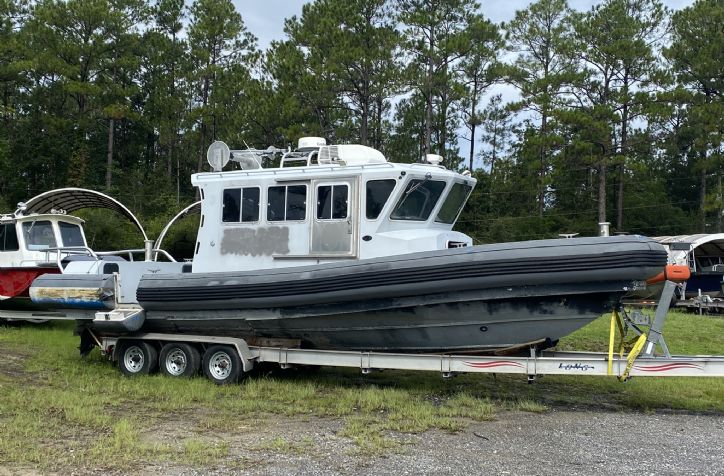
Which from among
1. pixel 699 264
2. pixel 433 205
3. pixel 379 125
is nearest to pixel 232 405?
pixel 433 205

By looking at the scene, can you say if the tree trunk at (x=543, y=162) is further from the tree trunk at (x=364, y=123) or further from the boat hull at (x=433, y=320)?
the boat hull at (x=433, y=320)

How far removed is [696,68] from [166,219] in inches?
988

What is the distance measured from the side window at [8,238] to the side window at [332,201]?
328 inches

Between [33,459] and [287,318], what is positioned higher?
[287,318]

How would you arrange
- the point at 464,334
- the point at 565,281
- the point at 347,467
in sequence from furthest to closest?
the point at 464,334, the point at 565,281, the point at 347,467

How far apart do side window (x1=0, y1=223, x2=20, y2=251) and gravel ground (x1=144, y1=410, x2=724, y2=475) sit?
9499 millimetres

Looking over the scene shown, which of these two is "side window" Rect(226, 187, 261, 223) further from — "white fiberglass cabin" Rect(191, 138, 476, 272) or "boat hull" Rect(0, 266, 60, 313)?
"boat hull" Rect(0, 266, 60, 313)

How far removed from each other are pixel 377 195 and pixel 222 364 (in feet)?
9.49

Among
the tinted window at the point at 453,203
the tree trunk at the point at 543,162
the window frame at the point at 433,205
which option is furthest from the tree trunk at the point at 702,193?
the window frame at the point at 433,205

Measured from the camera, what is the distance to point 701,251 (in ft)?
68.5

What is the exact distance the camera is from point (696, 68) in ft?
101

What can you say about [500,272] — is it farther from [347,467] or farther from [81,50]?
[81,50]

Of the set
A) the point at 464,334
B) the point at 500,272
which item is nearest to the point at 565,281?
the point at 500,272

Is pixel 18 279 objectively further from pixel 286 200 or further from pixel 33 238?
pixel 286 200
